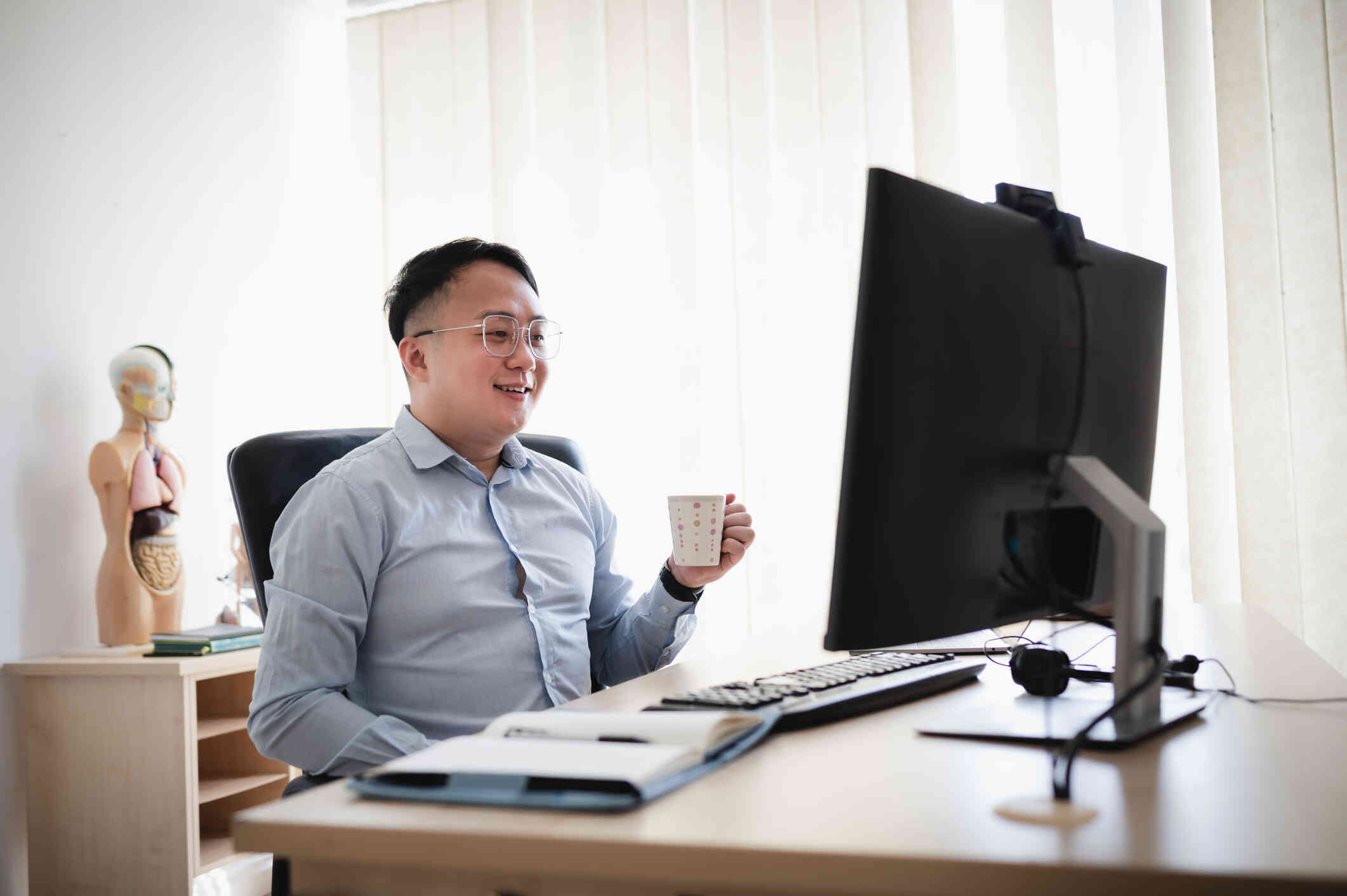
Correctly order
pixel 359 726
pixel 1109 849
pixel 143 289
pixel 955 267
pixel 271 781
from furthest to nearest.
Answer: pixel 143 289 → pixel 271 781 → pixel 359 726 → pixel 955 267 → pixel 1109 849

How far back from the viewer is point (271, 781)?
240cm

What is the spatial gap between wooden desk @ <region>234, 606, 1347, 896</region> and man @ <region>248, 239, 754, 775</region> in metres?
0.55

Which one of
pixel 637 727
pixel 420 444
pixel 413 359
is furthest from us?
pixel 413 359

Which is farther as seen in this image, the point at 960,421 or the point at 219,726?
the point at 219,726

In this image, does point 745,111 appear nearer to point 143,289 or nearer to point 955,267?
point 143,289

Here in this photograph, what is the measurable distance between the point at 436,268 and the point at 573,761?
1035 millimetres

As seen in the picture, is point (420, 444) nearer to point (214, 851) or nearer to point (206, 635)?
point (206, 635)

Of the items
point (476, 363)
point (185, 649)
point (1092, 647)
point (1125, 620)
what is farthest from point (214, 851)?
point (1125, 620)

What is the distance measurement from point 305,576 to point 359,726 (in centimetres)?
19

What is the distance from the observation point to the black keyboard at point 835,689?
0.85m

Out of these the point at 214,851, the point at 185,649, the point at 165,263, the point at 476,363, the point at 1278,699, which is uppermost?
the point at 165,263

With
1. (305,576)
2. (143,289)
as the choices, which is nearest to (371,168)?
(143,289)

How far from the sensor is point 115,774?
2.12 metres

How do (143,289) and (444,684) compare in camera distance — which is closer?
(444,684)
